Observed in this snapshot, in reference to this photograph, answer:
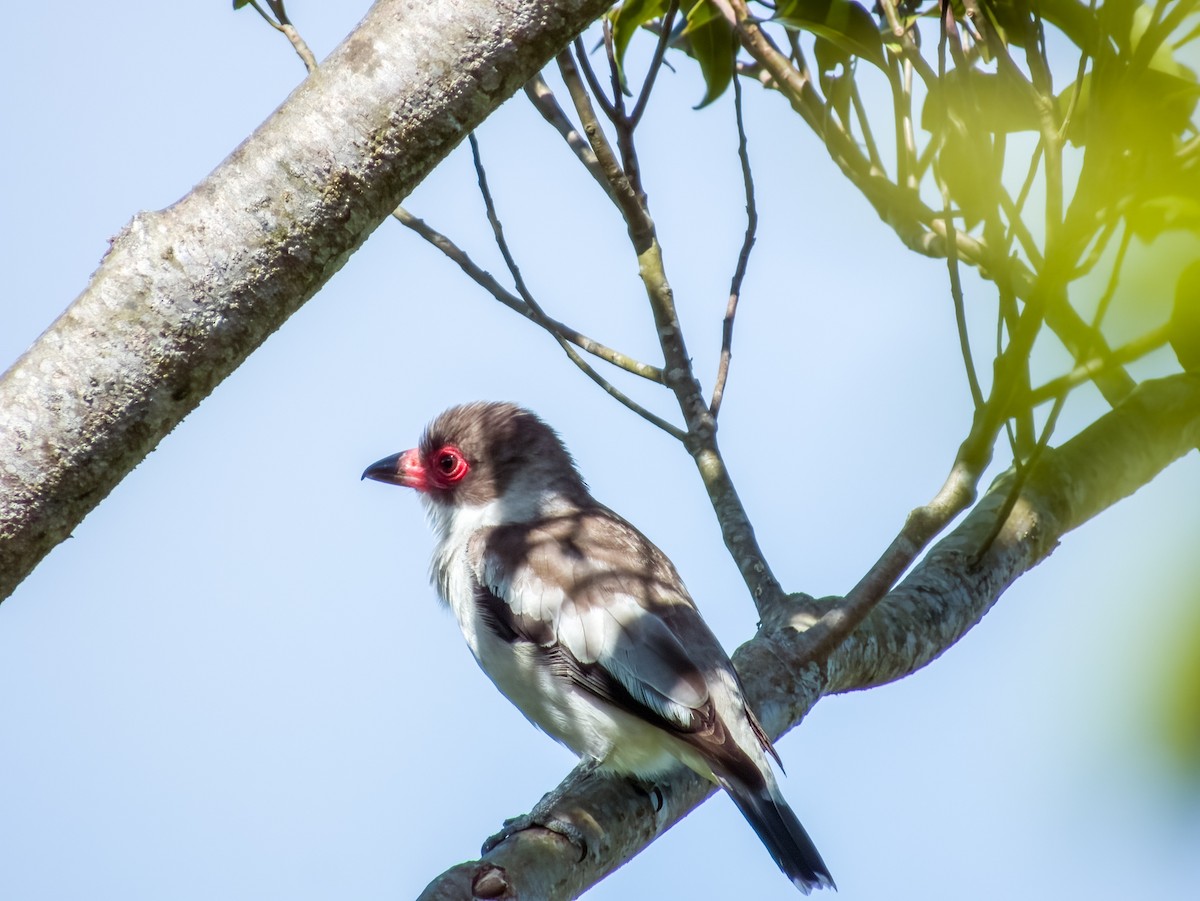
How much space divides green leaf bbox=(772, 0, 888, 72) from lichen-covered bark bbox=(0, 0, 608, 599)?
2027mm

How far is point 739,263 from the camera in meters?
5.15

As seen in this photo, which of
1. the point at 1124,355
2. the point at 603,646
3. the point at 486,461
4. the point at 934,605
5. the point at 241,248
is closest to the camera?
the point at 1124,355

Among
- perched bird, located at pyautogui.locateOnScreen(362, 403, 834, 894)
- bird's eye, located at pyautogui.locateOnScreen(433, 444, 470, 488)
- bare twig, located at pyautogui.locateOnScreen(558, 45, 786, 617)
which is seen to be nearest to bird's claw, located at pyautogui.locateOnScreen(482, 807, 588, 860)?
perched bird, located at pyautogui.locateOnScreen(362, 403, 834, 894)

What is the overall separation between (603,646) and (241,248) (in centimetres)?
280

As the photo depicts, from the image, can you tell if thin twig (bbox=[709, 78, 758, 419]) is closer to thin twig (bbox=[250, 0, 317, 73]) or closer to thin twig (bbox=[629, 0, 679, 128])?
thin twig (bbox=[629, 0, 679, 128])

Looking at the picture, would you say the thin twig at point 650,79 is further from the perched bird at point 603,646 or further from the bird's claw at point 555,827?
the bird's claw at point 555,827

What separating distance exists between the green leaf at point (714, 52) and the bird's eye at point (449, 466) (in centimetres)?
241

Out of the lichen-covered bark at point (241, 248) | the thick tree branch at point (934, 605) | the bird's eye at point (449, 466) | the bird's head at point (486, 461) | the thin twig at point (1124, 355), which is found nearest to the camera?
the thin twig at point (1124, 355)

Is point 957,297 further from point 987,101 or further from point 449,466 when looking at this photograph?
point 449,466

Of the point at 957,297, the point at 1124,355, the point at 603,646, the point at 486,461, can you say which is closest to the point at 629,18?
the point at 957,297

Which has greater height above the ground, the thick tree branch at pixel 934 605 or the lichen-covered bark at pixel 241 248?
the lichen-covered bark at pixel 241 248

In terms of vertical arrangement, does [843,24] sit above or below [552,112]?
below

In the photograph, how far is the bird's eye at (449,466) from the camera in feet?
21.5

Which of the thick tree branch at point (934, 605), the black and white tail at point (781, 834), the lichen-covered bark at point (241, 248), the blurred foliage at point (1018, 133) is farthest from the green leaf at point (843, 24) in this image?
the black and white tail at point (781, 834)
